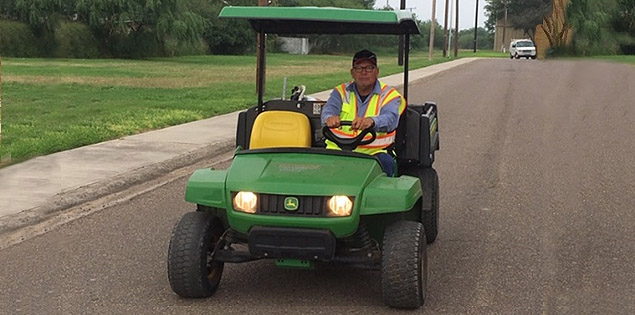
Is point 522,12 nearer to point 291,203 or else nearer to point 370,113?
point 370,113

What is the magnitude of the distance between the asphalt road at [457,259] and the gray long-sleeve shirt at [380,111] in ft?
3.20

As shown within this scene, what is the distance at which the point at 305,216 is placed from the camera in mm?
4531

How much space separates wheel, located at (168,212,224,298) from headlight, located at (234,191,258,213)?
0.97ft

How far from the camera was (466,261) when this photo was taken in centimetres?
587

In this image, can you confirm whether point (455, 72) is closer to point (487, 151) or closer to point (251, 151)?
point (487, 151)

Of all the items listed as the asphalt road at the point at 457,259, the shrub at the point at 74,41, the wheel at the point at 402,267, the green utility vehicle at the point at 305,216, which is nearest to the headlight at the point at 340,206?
the green utility vehicle at the point at 305,216

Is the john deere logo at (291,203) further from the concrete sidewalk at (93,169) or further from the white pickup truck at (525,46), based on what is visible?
the white pickup truck at (525,46)

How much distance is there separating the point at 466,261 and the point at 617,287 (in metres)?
1.03

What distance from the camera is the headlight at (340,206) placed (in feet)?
14.9

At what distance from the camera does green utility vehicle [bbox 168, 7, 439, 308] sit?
14.9ft

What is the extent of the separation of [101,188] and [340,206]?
14.0ft

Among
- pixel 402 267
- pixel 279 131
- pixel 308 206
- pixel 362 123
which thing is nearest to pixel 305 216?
pixel 308 206

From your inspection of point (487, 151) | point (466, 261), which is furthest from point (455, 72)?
point (466, 261)

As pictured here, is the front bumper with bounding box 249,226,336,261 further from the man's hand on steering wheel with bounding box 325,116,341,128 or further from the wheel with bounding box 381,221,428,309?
the man's hand on steering wheel with bounding box 325,116,341,128
